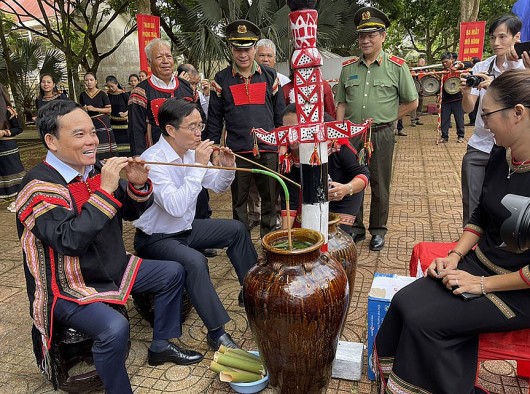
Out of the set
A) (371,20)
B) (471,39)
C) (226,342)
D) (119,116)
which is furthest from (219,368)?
(471,39)

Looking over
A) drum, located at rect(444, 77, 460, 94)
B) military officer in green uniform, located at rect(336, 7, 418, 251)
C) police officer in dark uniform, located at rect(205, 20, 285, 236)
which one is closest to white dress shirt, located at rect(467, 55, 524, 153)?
military officer in green uniform, located at rect(336, 7, 418, 251)

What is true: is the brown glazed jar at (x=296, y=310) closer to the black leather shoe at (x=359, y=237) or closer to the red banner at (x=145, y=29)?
the black leather shoe at (x=359, y=237)

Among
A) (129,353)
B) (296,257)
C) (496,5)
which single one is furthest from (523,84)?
(496,5)

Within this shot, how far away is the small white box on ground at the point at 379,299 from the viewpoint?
84.0 inches

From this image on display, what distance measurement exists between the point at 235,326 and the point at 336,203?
3.51 ft

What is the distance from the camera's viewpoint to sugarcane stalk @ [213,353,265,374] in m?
2.21

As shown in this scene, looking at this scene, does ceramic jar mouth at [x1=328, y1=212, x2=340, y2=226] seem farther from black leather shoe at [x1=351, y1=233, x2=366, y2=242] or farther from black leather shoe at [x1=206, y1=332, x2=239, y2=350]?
black leather shoe at [x1=351, y1=233, x2=366, y2=242]

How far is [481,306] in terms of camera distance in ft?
5.71

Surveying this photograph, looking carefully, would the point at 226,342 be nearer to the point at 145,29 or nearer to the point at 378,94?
the point at 378,94

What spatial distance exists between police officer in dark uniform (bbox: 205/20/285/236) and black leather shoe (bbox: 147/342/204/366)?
1747 millimetres

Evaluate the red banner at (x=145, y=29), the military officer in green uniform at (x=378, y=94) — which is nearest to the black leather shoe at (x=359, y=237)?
the military officer in green uniform at (x=378, y=94)

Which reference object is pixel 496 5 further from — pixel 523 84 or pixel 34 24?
pixel 34 24

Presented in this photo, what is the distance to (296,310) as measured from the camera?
171cm

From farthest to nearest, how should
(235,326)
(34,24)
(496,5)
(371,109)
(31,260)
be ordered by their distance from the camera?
(34,24) < (496,5) < (371,109) < (235,326) < (31,260)
